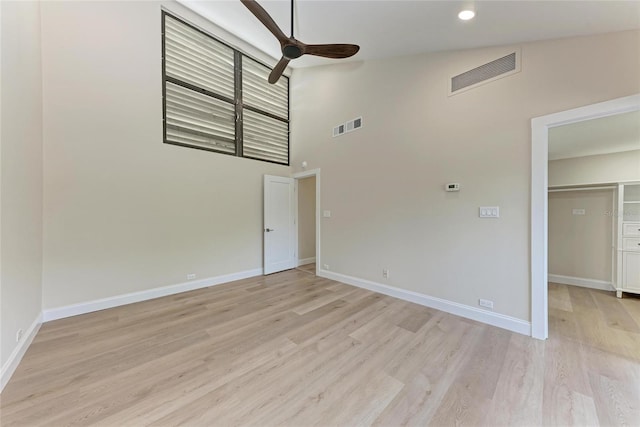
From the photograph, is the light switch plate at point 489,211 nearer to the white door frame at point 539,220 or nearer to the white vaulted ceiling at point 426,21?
the white door frame at point 539,220

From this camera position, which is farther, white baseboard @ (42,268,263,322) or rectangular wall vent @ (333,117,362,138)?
rectangular wall vent @ (333,117,362,138)

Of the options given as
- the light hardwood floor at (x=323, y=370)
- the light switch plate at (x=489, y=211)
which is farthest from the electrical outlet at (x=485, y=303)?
the light switch plate at (x=489, y=211)

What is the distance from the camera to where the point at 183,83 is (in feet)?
12.7

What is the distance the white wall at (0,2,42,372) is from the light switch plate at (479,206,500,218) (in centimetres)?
434

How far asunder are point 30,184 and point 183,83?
247 centimetres

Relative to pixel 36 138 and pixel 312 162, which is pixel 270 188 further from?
pixel 36 138

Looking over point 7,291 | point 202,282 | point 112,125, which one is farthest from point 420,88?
point 7,291

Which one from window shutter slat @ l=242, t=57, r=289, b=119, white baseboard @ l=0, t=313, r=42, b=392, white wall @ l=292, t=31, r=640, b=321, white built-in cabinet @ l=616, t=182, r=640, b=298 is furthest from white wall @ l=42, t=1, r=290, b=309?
white built-in cabinet @ l=616, t=182, r=640, b=298

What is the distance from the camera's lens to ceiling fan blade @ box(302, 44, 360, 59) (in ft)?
8.39

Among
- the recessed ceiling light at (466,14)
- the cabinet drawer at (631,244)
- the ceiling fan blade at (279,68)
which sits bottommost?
the cabinet drawer at (631,244)

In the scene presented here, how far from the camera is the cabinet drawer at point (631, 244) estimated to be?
3453 mm

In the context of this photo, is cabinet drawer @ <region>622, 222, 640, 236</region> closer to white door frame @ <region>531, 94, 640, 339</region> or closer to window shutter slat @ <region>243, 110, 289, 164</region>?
white door frame @ <region>531, 94, 640, 339</region>

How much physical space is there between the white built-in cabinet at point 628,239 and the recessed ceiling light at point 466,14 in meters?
3.69

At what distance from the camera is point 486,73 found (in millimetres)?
2732
